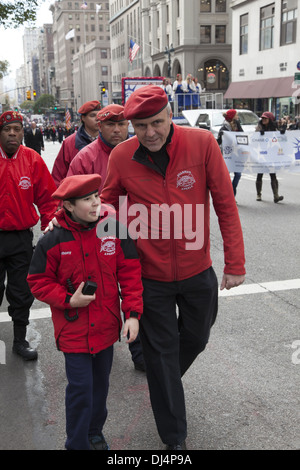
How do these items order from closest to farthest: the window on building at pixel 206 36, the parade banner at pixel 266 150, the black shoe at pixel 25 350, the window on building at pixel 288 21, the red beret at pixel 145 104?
the red beret at pixel 145 104, the black shoe at pixel 25 350, the parade banner at pixel 266 150, the window on building at pixel 288 21, the window on building at pixel 206 36

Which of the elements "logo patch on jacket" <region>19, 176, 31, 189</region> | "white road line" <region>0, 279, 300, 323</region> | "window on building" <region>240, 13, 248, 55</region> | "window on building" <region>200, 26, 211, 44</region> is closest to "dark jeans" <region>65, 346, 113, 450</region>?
"logo patch on jacket" <region>19, 176, 31, 189</region>

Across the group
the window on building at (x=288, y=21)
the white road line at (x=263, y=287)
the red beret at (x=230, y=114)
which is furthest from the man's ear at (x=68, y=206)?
the window on building at (x=288, y=21)

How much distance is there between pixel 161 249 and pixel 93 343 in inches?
25.6

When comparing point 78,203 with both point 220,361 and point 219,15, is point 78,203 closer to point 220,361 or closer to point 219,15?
point 220,361

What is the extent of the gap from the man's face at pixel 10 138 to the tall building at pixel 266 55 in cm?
2987

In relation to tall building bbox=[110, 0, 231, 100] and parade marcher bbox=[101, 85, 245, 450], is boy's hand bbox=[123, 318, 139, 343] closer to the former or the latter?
parade marcher bbox=[101, 85, 245, 450]

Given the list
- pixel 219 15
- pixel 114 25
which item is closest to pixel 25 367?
pixel 219 15

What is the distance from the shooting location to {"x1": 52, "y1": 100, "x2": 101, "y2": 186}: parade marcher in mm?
5258

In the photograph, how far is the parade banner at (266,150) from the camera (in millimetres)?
12195

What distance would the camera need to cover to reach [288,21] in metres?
34.8

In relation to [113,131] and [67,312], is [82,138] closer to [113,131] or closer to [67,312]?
[113,131]

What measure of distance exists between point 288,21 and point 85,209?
36317 millimetres

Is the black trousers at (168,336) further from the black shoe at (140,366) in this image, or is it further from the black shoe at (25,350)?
the black shoe at (25,350)

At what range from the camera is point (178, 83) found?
23.9 meters
